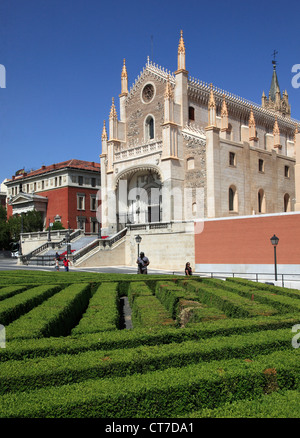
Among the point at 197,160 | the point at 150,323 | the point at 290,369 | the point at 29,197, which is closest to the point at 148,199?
the point at 197,160

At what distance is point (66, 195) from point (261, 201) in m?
27.7

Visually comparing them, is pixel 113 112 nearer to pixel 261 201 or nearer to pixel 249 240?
pixel 261 201

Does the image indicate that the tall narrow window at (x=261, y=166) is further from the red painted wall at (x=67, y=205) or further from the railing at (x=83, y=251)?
the red painted wall at (x=67, y=205)

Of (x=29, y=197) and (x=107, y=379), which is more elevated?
(x=29, y=197)

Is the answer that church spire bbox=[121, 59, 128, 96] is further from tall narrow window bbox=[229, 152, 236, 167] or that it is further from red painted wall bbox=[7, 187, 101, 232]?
red painted wall bbox=[7, 187, 101, 232]

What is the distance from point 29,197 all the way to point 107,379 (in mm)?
55778

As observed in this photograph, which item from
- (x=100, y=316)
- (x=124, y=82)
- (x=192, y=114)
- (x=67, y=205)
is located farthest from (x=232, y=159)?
(x=100, y=316)

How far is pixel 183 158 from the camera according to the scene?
120 feet

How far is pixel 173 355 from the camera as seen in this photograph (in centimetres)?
527

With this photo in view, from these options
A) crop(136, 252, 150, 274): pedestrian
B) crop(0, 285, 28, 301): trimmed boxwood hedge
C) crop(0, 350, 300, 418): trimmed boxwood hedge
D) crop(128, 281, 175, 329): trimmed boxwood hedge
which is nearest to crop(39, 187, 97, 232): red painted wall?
crop(136, 252, 150, 274): pedestrian

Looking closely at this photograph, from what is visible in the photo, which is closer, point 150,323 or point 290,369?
point 290,369

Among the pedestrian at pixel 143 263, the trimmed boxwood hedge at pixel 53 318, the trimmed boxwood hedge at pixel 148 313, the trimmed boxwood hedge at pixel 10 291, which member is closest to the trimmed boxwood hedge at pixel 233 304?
the trimmed boxwood hedge at pixel 148 313
